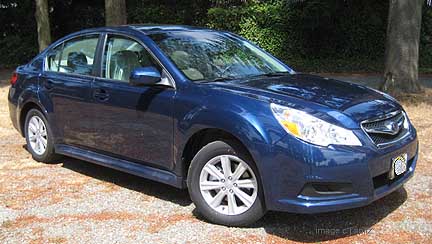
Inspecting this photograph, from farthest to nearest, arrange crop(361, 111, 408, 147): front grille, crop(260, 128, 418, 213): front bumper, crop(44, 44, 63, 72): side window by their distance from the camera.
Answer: crop(44, 44, 63, 72): side window → crop(361, 111, 408, 147): front grille → crop(260, 128, 418, 213): front bumper

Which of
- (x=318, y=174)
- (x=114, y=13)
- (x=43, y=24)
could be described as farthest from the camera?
(x=43, y=24)

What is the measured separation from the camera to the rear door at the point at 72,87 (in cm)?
525

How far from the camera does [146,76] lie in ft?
14.5

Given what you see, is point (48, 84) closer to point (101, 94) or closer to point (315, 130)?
point (101, 94)

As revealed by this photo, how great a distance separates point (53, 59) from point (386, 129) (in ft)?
12.9

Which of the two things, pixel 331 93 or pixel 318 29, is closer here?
pixel 331 93

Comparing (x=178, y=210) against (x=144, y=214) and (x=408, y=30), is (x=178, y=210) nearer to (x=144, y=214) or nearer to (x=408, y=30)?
(x=144, y=214)

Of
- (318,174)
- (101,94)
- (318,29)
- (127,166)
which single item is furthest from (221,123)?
(318,29)

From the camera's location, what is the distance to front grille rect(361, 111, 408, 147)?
387cm

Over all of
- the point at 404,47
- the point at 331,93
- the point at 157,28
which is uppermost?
the point at 157,28

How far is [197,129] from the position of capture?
418 centimetres

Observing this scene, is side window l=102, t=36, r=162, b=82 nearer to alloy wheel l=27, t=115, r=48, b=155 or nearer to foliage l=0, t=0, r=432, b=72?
alloy wheel l=27, t=115, r=48, b=155

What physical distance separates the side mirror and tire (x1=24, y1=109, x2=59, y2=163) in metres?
1.90

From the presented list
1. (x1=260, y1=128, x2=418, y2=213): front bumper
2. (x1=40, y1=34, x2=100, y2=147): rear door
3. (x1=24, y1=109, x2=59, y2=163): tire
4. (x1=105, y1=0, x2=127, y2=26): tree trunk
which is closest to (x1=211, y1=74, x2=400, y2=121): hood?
(x1=260, y1=128, x2=418, y2=213): front bumper
